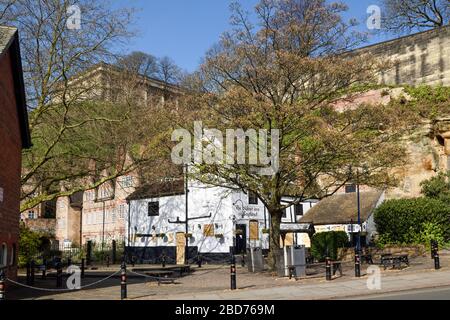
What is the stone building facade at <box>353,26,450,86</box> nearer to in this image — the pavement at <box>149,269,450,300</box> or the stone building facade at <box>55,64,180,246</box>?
the stone building facade at <box>55,64,180,246</box>

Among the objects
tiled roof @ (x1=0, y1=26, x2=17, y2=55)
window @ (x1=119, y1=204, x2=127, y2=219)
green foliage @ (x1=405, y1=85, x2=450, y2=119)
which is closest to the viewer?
tiled roof @ (x1=0, y1=26, x2=17, y2=55)

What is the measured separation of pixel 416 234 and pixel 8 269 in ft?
75.7

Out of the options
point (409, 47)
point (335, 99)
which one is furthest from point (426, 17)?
point (335, 99)

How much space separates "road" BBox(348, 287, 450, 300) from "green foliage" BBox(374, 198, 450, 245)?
1552 centimetres

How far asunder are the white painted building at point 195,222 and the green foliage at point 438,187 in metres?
10.7

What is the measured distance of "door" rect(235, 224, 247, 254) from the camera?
3903 centimetres

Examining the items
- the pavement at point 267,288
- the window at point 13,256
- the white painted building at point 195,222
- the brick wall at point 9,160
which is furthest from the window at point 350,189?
the window at point 13,256

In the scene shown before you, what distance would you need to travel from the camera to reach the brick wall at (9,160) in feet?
59.7

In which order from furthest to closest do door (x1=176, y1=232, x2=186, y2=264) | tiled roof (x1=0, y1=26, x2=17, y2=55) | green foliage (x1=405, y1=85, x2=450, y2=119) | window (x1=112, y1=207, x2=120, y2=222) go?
window (x1=112, y1=207, x2=120, y2=222)
door (x1=176, y1=232, x2=186, y2=264)
green foliage (x1=405, y1=85, x2=450, y2=119)
tiled roof (x1=0, y1=26, x2=17, y2=55)

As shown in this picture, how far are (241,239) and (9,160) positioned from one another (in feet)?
75.0

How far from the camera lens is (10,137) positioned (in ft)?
63.8

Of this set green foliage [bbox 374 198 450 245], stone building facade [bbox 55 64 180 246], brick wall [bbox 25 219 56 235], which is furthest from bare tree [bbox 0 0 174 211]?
brick wall [bbox 25 219 56 235]

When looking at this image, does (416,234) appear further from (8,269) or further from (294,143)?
(8,269)

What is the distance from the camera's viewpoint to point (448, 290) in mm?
15594
